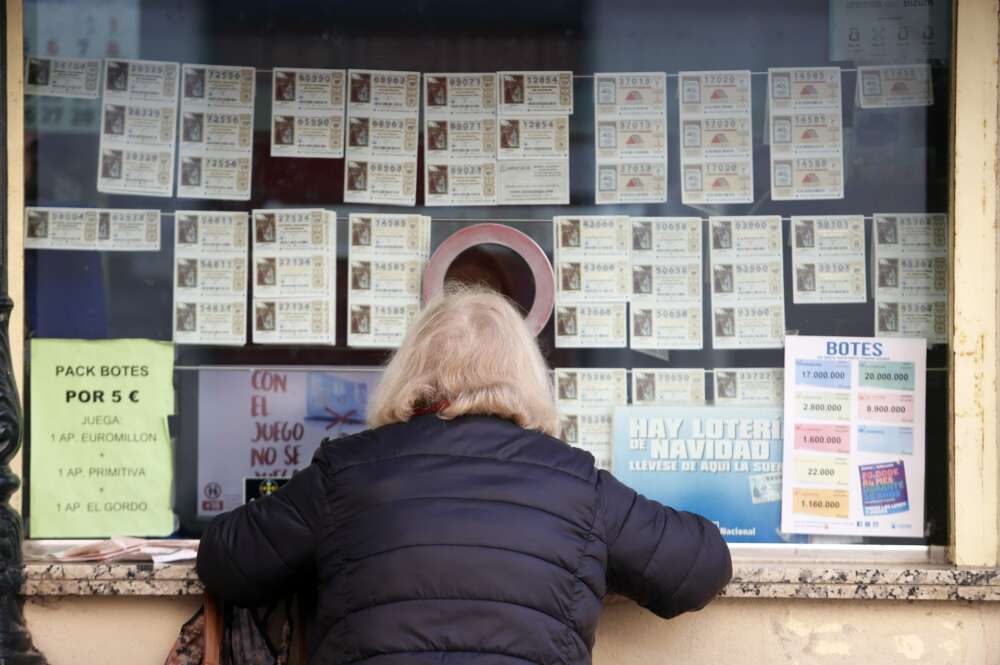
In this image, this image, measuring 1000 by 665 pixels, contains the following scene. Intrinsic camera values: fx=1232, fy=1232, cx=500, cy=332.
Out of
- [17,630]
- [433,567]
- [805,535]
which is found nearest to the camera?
[433,567]

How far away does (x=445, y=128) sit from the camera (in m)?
3.96

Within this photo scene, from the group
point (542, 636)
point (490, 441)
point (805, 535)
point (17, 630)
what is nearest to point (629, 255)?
point (805, 535)

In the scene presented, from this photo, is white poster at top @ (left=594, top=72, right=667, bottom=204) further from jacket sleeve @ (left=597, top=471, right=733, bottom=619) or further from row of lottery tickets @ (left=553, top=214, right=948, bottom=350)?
jacket sleeve @ (left=597, top=471, right=733, bottom=619)

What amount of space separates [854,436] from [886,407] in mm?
129

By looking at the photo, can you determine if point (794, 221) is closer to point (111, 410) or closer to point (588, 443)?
point (588, 443)

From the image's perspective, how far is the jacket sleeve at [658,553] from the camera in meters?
2.85

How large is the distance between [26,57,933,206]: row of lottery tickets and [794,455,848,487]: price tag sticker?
82 cm

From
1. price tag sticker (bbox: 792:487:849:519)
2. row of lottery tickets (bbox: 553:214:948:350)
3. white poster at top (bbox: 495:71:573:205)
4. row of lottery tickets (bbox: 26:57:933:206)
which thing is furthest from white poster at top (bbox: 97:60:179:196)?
price tag sticker (bbox: 792:487:849:519)

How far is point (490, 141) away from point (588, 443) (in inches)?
39.8

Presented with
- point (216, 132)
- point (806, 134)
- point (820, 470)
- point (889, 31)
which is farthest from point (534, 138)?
point (820, 470)

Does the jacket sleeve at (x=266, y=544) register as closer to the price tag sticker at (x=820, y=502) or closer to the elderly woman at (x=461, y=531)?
the elderly woman at (x=461, y=531)

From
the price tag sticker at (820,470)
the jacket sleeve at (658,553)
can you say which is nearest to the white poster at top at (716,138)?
the price tag sticker at (820,470)

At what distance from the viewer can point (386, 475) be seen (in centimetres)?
276

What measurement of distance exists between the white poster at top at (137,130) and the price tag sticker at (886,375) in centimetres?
224
